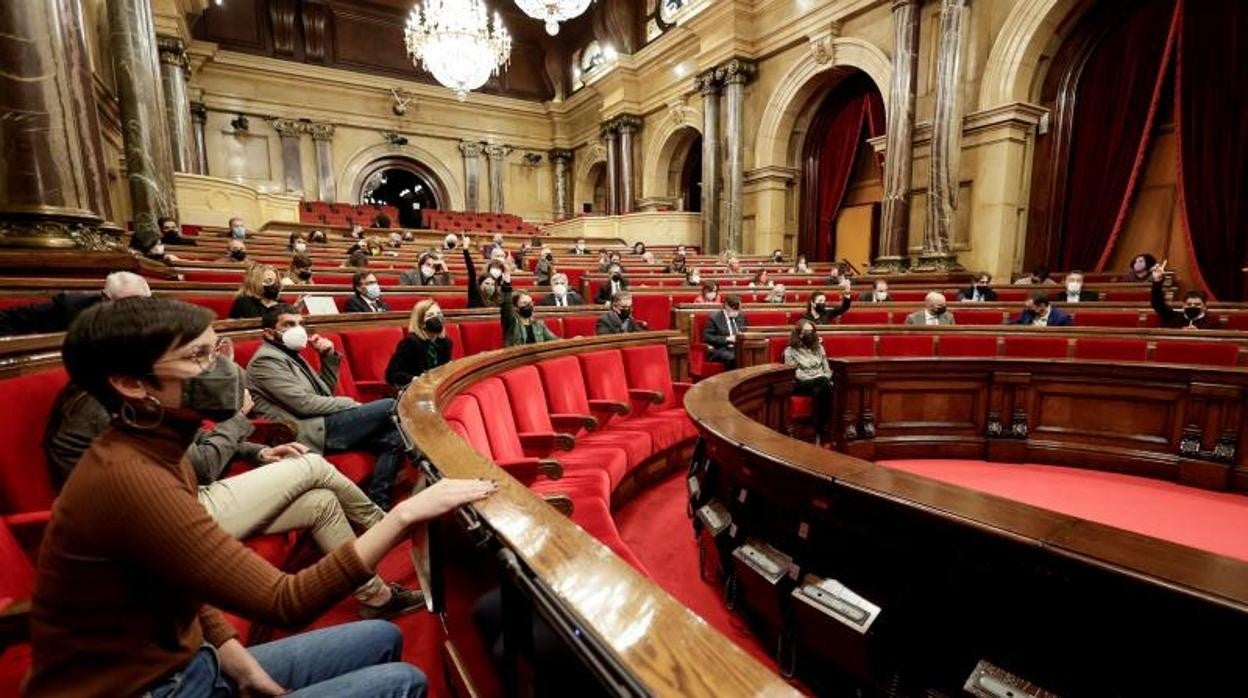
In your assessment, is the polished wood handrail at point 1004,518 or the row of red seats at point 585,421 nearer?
Answer: the polished wood handrail at point 1004,518

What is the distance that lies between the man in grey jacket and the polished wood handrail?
1.23 metres

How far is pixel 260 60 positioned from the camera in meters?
13.5

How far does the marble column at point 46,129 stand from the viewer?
9.04 ft

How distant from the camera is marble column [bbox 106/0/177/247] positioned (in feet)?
18.4

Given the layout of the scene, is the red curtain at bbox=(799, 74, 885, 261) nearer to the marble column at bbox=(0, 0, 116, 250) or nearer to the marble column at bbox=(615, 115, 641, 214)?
the marble column at bbox=(615, 115, 641, 214)

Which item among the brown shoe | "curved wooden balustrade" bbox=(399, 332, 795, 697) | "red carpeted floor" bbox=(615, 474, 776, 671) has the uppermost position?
"curved wooden balustrade" bbox=(399, 332, 795, 697)

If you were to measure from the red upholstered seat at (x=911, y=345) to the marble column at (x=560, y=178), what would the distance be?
568 inches

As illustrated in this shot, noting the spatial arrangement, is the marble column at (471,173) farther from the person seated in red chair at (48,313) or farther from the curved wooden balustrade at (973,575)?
the curved wooden balustrade at (973,575)

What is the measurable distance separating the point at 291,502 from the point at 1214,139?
9.30 meters

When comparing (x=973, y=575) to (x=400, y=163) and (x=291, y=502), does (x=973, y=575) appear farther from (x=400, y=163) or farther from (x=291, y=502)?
(x=400, y=163)

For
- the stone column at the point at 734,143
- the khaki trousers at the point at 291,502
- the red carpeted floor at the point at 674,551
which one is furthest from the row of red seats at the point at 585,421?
the stone column at the point at 734,143

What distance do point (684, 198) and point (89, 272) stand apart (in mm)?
13060

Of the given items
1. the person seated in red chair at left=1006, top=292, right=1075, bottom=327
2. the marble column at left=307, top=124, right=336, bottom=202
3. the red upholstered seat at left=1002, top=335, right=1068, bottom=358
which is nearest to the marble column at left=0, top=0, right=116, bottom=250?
the red upholstered seat at left=1002, top=335, right=1068, bottom=358

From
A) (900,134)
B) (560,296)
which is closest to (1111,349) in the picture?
(560,296)
